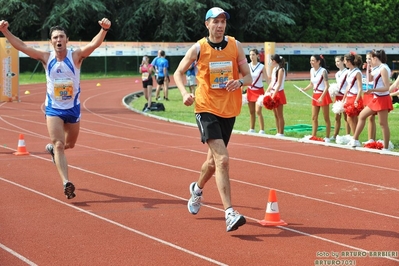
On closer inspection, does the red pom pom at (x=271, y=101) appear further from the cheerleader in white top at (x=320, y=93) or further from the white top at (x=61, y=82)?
the white top at (x=61, y=82)

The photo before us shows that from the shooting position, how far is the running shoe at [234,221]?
7430 millimetres

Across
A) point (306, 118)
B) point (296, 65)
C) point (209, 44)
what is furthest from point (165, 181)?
point (296, 65)

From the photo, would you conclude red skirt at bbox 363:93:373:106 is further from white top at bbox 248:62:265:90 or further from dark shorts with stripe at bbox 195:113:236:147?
dark shorts with stripe at bbox 195:113:236:147

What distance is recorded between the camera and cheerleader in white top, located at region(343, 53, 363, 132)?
14891mm

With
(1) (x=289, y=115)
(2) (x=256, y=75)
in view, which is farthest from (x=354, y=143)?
(1) (x=289, y=115)

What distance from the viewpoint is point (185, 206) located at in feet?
30.0

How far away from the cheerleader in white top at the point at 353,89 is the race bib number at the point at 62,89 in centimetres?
674

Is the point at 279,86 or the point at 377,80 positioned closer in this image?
the point at 377,80

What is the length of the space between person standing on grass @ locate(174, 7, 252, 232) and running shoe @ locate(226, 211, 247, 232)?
250mm

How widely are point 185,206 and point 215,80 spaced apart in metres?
1.86

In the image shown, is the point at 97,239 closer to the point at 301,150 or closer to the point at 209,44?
the point at 209,44

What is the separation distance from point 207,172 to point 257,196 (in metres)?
1.72

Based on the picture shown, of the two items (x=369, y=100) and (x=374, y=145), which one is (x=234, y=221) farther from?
(x=374, y=145)

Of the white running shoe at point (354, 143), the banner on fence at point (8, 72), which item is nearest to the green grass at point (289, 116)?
the white running shoe at point (354, 143)
